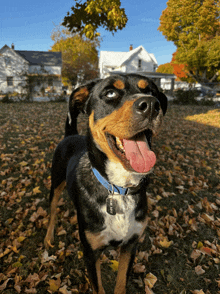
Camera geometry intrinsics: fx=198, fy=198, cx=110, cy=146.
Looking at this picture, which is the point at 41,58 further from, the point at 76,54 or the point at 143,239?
the point at 143,239

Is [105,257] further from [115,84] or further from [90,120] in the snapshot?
[115,84]

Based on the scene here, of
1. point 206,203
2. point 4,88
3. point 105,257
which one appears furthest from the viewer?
point 4,88

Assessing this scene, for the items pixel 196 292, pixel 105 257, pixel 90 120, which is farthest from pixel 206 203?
pixel 90 120

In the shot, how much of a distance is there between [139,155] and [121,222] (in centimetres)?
71

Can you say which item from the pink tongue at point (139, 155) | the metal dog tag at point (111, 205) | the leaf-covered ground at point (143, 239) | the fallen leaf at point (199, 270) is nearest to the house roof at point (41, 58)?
the leaf-covered ground at point (143, 239)

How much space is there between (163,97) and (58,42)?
194 ft

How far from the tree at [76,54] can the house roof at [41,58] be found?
3304 mm

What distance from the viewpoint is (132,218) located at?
2.04 meters

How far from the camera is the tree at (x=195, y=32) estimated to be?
31.1m

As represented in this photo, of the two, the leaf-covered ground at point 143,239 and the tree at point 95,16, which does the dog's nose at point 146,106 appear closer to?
the leaf-covered ground at point 143,239

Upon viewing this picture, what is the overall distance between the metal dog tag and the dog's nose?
89 cm

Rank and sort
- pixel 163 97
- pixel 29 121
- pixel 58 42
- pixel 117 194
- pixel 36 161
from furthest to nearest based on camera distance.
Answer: pixel 58 42, pixel 29 121, pixel 36 161, pixel 163 97, pixel 117 194

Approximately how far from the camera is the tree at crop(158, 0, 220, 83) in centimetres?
3106

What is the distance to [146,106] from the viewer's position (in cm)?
172
